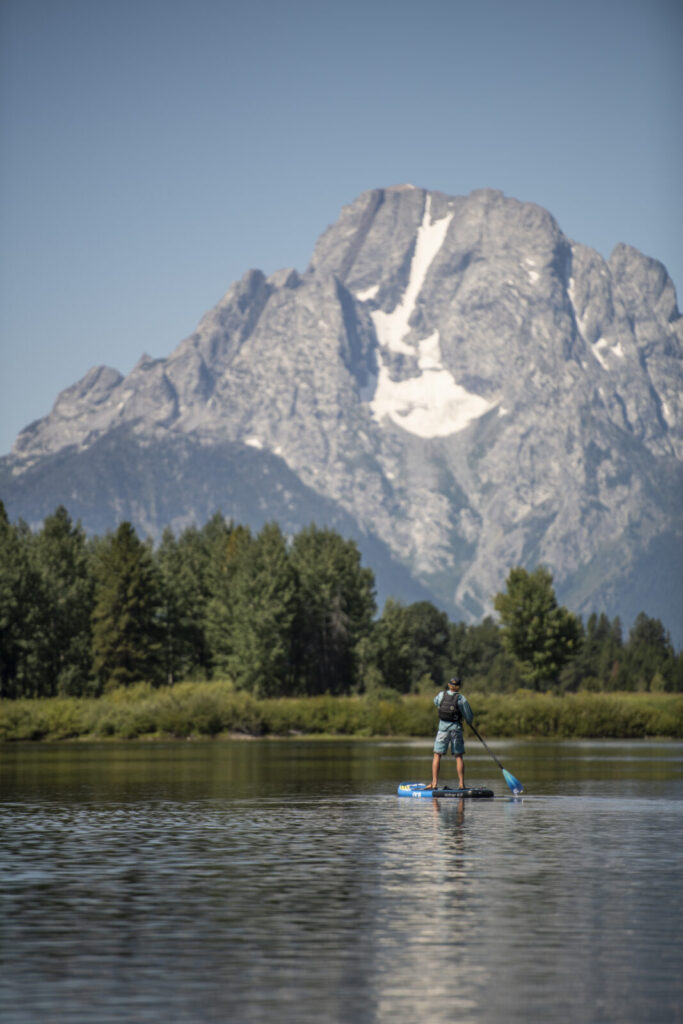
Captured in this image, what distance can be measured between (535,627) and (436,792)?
10512cm

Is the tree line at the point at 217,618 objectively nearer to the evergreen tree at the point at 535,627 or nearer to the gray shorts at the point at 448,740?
the evergreen tree at the point at 535,627

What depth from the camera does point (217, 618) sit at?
132 m

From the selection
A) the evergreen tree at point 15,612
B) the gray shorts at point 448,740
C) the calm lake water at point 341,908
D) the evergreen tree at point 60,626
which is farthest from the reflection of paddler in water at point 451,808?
the evergreen tree at point 60,626

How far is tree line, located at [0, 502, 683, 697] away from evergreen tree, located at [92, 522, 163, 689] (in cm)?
12

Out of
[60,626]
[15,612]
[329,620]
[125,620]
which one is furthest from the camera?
[329,620]

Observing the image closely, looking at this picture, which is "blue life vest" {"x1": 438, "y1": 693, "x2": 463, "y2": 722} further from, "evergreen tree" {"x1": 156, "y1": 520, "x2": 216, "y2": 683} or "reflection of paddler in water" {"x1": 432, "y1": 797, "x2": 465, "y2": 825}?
"evergreen tree" {"x1": 156, "y1": 520, "x2": 216, "y2": 683}

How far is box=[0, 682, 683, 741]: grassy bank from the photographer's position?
9131cm

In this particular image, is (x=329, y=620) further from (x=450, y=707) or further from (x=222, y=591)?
(x=450, y=707)

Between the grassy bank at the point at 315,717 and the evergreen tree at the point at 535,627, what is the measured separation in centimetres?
4071

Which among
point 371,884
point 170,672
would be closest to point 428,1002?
point 371,884

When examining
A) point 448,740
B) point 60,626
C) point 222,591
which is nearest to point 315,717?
point 60,626

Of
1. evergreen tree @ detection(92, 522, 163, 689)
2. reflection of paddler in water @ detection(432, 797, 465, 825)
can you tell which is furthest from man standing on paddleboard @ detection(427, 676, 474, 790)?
evergreen tree @ detection(92, 522, 163, 689)

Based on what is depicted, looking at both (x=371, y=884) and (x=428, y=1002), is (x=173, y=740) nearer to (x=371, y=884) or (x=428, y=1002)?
(x=371, y=884)

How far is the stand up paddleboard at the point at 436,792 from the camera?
116 feet
